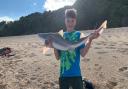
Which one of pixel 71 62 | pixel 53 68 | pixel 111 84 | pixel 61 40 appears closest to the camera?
pixel 61 40

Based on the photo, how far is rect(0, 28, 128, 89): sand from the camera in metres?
9.41

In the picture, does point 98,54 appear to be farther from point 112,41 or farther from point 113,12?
point 113,12

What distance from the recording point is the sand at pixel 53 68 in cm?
941

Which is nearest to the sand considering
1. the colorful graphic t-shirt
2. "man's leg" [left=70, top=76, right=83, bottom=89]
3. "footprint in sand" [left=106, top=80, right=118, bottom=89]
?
"footprint in sand" [left=106, top=80, right=118, bottom=89]

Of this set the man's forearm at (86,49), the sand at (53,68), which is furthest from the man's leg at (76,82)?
the sand at (53,68)

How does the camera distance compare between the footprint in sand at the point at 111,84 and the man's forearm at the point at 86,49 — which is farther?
the footprint in sand at the point at 111,84

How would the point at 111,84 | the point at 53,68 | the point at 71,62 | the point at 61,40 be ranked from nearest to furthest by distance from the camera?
the point at 61,40
the point at 71,62
the point at 111,84
the point at 53,68

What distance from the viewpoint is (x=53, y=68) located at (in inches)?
423

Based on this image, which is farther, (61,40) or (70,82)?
(70,82)

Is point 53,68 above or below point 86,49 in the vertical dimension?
below

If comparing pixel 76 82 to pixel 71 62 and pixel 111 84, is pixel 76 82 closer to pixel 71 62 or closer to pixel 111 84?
pixel 71 62

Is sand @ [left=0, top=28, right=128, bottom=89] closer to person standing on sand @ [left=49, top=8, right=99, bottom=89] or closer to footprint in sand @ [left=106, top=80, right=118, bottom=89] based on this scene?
footprint in sand @ [left=106, top=80, right=118, bottom=89]

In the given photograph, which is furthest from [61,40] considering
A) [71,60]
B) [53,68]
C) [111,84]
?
[53,68]

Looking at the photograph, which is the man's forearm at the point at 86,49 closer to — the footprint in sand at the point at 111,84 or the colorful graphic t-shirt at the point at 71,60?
the colorful graphic t-shirt at the point at 71,60
